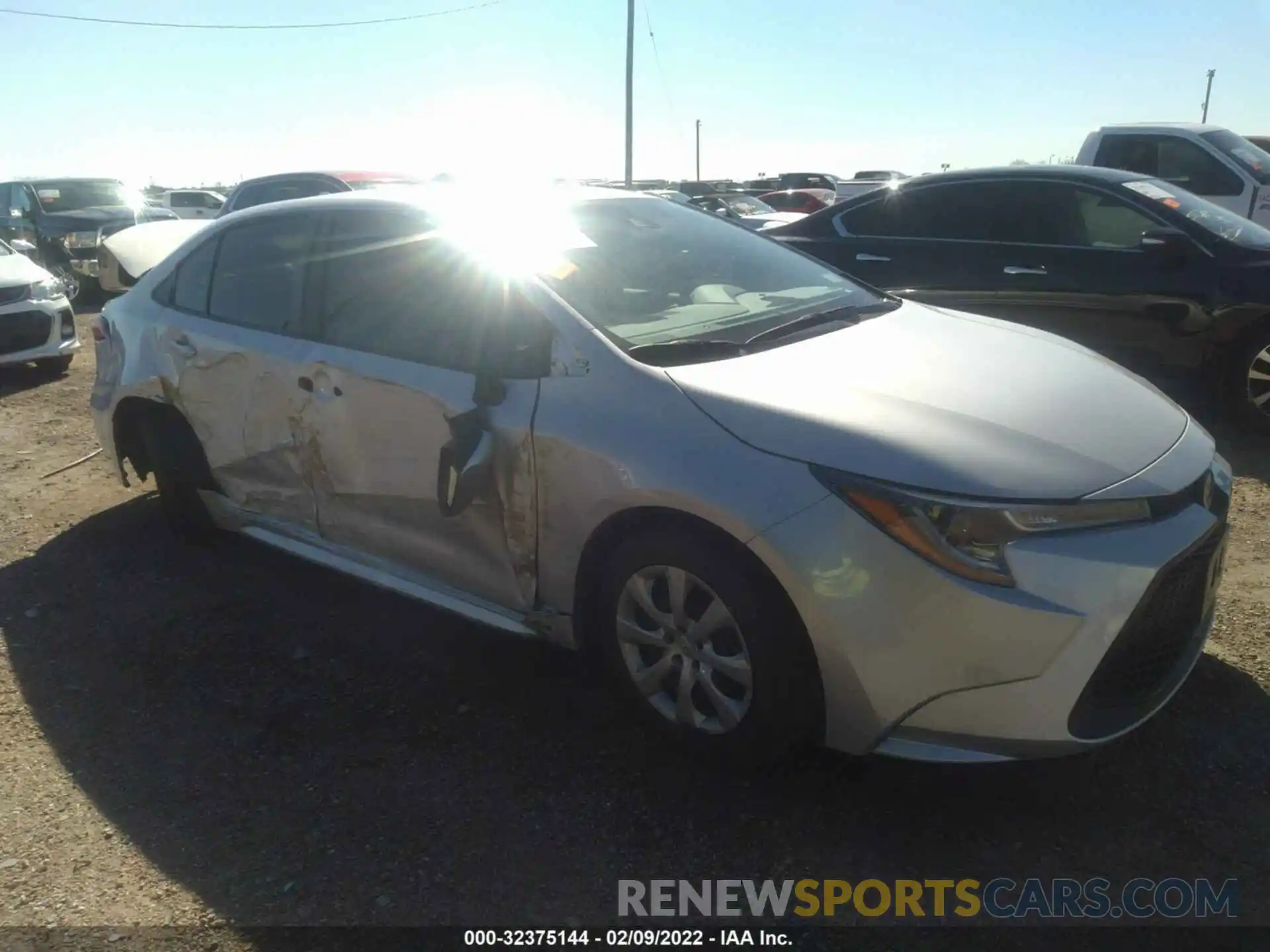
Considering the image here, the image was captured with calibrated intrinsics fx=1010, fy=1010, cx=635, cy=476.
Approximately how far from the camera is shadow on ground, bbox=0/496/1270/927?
8.05 ft

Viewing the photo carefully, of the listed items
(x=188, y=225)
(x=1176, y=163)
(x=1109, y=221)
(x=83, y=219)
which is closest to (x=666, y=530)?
(x=1109, y=221)

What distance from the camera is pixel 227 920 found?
7.80ft

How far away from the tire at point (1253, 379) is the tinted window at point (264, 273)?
16.1 feet

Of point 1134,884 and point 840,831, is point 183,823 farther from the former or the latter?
point 1134,884

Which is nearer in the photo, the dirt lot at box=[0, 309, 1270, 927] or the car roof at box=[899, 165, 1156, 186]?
the dirt lot at box=[0, 309, 1270, 927]

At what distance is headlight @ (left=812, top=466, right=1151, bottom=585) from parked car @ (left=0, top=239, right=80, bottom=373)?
8271mm

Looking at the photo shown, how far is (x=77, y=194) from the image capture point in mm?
15195

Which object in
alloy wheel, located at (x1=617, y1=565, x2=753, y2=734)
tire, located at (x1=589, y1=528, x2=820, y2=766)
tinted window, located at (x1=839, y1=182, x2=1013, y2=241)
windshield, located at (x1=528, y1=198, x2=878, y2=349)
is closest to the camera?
tire, located at (x1=589, y1=528, x2=820, y2=766)

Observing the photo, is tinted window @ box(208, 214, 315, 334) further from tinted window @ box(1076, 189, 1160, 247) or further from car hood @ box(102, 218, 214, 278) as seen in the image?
tinted window @ box(1076, 189, 1160, 247)

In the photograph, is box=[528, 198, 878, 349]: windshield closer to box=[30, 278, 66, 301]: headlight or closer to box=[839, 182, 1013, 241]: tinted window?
box=[839, 182, 1013, 241]: tinted window

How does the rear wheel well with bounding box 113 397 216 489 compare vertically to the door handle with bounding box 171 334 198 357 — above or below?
below

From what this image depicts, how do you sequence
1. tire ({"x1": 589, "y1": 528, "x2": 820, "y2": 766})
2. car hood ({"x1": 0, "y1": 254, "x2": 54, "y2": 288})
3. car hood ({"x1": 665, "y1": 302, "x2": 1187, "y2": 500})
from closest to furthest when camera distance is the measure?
1. car hood ({"x1": 665, "y1": 302, "x2": 1187, "y2": 500})
2. tire ({"x1": 589, "y1": 528, "x2": 820, "y2": 766})
3. car hood ({"x1": 0, "y1": 254, "x2": 54, "y2": 288})

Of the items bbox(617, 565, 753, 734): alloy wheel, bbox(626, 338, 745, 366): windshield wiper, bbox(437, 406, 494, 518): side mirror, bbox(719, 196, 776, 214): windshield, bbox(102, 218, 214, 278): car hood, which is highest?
bbox(719, 196, 776, 214): windshield

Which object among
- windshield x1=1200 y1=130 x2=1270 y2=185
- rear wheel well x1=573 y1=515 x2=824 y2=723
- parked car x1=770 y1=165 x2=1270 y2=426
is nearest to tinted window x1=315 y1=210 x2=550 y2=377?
rear wheel well x1=573 y1=515 x2=824 y2=723
